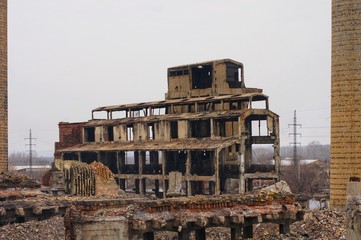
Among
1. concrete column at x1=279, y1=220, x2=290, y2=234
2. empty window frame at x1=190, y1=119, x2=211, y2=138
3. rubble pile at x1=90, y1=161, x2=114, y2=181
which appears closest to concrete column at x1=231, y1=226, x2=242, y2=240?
concrete column at x1=279, y1=220, x2=290, y2=234

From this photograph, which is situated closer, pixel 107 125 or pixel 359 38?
pixel 359 38

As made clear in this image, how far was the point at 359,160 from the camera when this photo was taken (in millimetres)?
28125

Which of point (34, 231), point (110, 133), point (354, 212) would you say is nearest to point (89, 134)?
point (110, 133)

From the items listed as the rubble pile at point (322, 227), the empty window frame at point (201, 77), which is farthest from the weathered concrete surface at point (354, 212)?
the empty window frame at point (201, 77)

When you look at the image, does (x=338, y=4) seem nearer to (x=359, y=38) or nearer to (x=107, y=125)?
(x=359, y=38)

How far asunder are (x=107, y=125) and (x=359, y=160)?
20065 mm

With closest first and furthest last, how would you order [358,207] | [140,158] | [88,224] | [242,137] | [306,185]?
[358,207] < [88,224] < [242,137] < [140,158] < [306,185]

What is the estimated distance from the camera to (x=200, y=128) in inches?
1497

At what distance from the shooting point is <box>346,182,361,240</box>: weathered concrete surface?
46.9 ft

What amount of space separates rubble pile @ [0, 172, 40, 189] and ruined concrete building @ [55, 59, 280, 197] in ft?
25.3

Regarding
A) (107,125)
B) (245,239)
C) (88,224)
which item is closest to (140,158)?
(107,125)

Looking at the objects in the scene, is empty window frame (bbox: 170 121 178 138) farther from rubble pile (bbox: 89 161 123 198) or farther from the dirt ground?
the dirt ground

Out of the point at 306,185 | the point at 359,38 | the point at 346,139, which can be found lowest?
the point at 306,185

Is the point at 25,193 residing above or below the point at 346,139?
below
